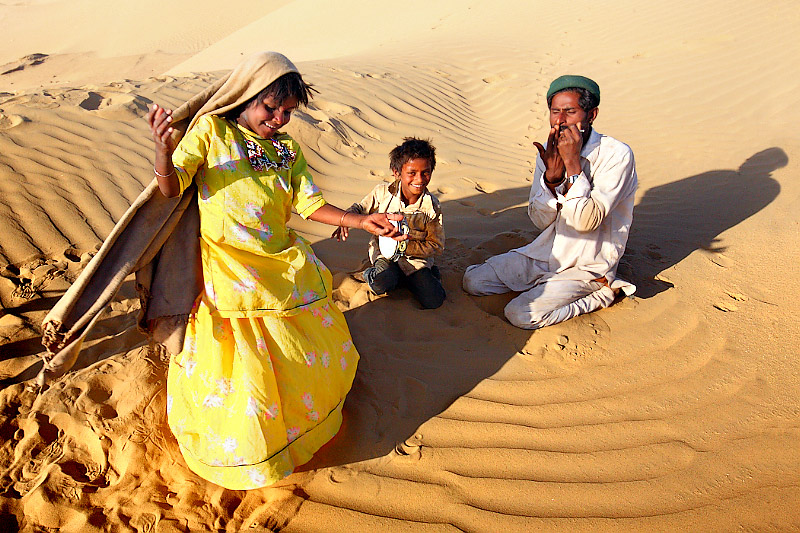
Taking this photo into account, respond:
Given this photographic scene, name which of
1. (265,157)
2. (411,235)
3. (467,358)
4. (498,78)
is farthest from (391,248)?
(498,78)

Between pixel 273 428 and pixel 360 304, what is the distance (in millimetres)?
1340

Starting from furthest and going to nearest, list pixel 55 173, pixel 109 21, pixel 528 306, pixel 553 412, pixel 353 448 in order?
1. pixel 109 21
2. pixel 55 173
3. pixel 528 306
4. pixel 553 412
5. pixel 353 448

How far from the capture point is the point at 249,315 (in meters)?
2.17

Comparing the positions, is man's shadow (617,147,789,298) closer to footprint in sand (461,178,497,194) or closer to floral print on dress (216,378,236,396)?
footprint in sand (461,178,497,194)

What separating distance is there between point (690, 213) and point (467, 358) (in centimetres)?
277

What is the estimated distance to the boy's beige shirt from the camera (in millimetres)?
3268

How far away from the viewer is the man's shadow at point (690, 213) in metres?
3.76

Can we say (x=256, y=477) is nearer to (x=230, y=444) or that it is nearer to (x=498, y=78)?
(x=230, y=444)

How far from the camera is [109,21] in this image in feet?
79.7

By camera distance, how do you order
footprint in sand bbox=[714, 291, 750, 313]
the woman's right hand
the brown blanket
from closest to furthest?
1. the woman's right hand
2. the brown blanket
3. footprint in sand bbox=[714, 291, 750, 313]

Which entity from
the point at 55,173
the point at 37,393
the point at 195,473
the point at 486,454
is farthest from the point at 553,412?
the point at 55,173

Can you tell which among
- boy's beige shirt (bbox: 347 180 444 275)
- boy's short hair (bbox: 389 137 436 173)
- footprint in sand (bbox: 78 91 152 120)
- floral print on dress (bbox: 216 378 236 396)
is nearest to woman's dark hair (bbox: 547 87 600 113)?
boy's short hair (bbox: 389 137 436 173)

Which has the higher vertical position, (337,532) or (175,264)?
(175,264)

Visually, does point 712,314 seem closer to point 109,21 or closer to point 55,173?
point 55,173
